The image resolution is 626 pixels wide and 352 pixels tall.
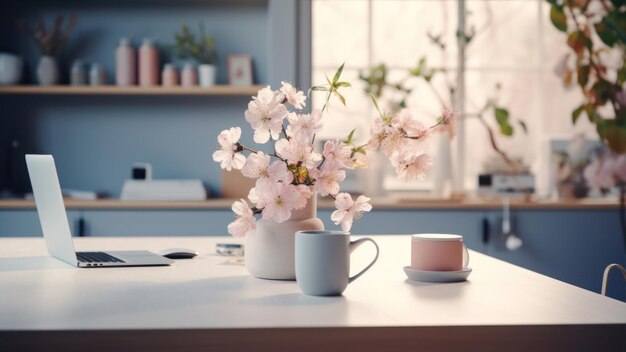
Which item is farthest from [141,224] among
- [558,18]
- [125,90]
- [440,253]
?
[558,18]

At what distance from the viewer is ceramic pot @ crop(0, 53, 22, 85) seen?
3660 millimetres

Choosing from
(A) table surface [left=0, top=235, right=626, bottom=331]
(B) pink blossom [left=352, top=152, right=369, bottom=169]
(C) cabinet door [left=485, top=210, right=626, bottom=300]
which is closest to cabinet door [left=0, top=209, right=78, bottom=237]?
(A) table surface [left=0, top=235, right=626, bottom=331]

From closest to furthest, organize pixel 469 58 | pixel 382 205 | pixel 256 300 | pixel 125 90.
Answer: pixel 256 300 < pixel 382 205 < pixel 125 90 < pixel 469 58

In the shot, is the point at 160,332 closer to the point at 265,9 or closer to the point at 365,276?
the point at 365,276

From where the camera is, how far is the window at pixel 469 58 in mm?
4164

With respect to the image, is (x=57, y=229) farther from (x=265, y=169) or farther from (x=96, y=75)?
(x=96, y=75)

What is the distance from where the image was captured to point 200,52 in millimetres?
3793

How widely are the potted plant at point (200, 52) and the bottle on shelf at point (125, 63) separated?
21 cm

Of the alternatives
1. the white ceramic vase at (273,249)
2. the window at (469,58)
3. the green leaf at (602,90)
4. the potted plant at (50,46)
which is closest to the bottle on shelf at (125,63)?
the potted plant at (50,46)

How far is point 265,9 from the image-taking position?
3939 millimetres

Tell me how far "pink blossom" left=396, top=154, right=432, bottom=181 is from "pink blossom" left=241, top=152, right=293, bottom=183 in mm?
206

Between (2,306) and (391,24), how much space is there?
3381mm

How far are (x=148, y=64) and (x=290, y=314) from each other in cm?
288

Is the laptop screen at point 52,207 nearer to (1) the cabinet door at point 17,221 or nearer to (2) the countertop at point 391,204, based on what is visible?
(2) the countertop at point 391,204
